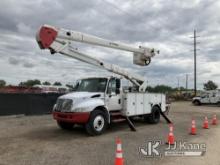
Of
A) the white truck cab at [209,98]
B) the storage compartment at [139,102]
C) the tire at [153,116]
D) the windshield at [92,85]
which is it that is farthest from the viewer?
the white truck cab at [209,98]

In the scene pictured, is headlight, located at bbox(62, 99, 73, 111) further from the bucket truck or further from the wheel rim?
the wheel rim

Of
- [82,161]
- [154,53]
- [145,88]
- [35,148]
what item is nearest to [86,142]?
[35,148]

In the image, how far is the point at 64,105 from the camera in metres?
10.6

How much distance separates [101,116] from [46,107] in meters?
8.65

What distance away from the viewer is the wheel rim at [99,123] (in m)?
10.4

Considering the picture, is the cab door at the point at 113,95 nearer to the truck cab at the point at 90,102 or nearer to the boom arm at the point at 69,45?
the truck cab at the point at 90,102

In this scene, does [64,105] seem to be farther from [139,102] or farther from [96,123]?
[139,102]

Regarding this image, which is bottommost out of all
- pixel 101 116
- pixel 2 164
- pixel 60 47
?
pixel 2 164

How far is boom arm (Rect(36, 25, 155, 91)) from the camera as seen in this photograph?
9.83m

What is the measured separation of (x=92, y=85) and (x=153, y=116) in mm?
4439

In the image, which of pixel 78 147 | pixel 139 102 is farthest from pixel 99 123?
pixel 139 102

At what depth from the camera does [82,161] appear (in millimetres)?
6734

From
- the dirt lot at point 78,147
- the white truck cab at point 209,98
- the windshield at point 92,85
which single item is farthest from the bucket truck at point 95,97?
the white truck cab at point 209,98

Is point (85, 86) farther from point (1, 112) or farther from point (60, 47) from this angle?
point (1, 112)
